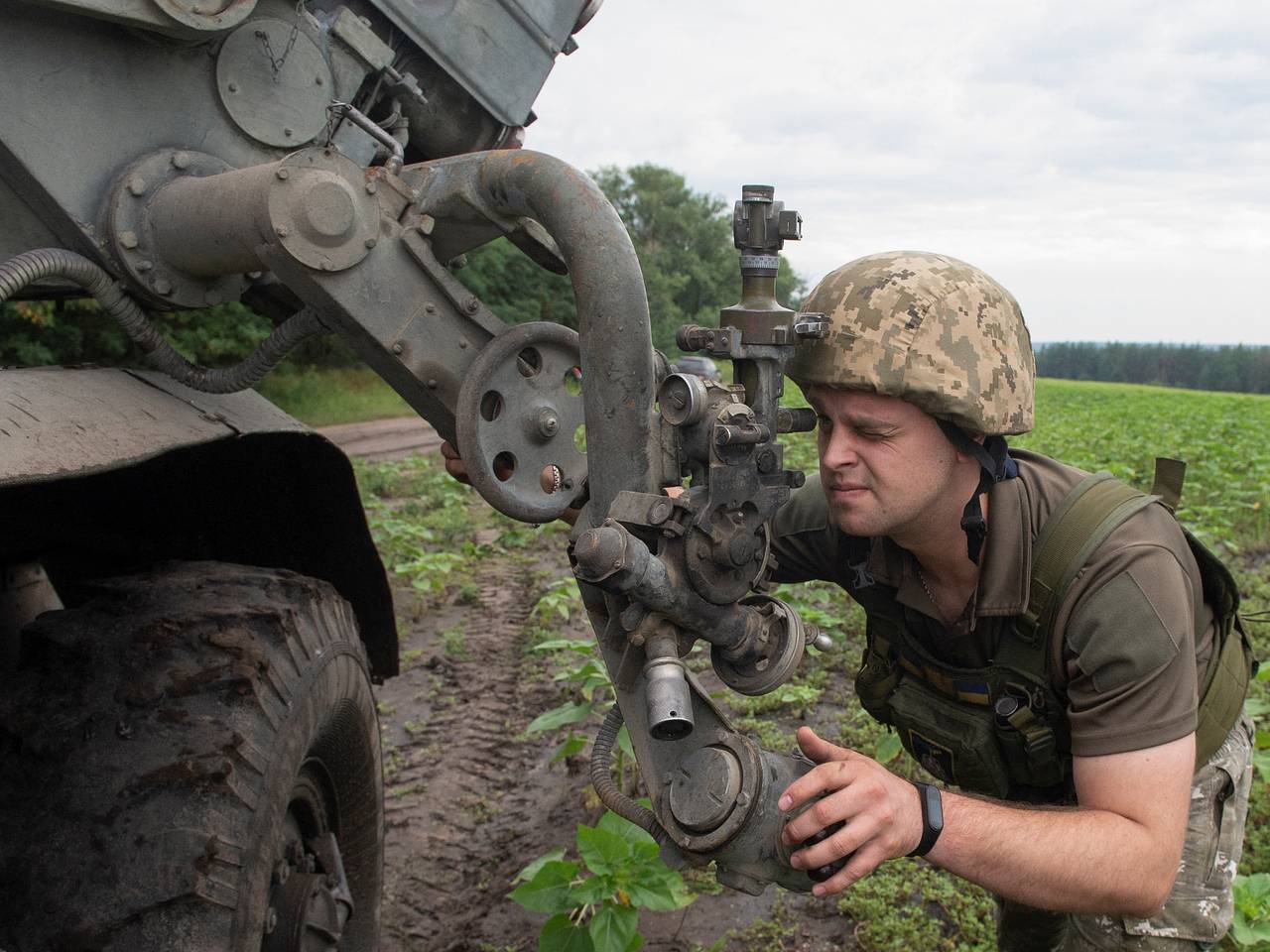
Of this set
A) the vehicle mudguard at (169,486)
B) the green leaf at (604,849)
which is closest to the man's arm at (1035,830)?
the green leaf at (604,849)

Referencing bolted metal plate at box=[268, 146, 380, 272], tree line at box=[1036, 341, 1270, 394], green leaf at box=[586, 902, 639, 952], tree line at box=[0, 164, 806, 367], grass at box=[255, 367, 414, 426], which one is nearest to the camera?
bolted metal plate at box=[268, 146, 380, 272]

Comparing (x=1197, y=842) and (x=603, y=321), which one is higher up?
(x=603, y=321)

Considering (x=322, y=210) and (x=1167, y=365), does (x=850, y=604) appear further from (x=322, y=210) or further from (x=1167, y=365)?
(x=1167, y=365)

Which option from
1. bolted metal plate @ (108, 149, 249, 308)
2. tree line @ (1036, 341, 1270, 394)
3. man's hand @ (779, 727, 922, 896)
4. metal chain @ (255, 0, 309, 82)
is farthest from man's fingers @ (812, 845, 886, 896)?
tree line @ (1036, 341, 1270, 394)

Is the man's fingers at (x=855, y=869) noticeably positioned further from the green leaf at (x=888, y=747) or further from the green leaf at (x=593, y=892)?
the green leaf at (x=888, y=747)

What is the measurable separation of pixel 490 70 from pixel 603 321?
1.47m

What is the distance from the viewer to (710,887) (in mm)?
3615

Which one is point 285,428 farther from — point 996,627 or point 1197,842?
point 1197,842

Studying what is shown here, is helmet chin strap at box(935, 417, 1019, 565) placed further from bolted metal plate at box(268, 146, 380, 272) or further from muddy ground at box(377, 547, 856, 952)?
muddy ground at box(377, 547, 856, 952)

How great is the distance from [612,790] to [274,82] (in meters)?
1.82

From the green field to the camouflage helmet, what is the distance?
5.53ft

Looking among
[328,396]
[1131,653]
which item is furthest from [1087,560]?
[328,396]

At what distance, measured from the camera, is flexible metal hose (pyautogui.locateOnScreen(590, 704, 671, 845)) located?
2.01m

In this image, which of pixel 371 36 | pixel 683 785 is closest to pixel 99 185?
pixel 371 36
